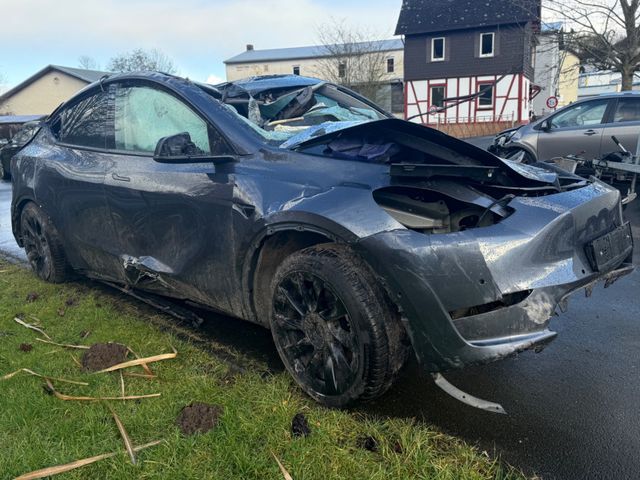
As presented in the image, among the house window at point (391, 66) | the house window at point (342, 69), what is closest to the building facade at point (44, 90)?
the house window at point (342, 69)

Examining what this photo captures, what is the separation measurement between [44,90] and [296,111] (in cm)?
5253

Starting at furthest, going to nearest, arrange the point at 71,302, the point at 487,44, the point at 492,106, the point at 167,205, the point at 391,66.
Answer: the point at 391,66, the point at 492,106, the point at 487,44, the point at 71,302, the point at 167,205

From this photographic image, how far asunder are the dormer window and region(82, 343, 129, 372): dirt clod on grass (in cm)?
3465

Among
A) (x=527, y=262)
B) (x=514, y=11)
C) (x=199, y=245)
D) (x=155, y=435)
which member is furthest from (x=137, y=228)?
(x=514, y=11)

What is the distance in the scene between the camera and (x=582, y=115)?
9.29 m

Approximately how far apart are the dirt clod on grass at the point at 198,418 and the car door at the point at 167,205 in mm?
649

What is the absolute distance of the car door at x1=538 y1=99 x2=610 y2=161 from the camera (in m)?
8.99

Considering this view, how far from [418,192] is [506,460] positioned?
4.38 feet

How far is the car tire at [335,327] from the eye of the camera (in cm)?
234

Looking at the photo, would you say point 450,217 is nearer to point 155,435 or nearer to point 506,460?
point 506,460

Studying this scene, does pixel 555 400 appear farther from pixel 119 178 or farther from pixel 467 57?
pixel 467 57

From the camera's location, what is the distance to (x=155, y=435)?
2426mm

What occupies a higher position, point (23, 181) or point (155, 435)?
point (23, 181)

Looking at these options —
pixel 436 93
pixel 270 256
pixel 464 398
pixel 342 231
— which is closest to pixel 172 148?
pixel 270 256
